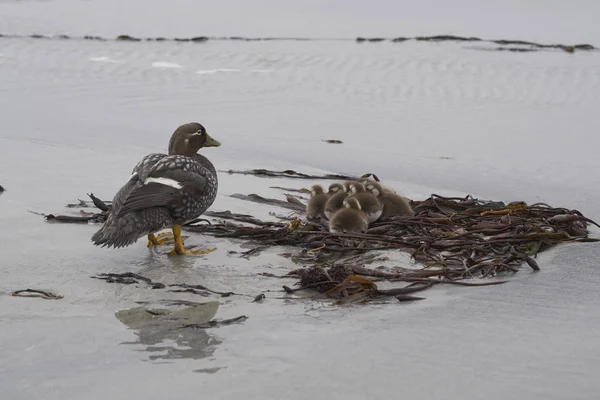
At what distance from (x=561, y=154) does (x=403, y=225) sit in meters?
3.19

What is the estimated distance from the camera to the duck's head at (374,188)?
6184 mm

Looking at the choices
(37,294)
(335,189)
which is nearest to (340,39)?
(335,189)

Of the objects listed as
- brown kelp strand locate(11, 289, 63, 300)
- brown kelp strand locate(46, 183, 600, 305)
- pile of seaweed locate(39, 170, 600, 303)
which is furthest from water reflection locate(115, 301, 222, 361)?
pile of seaweed locate(39, 170, 600, 303)

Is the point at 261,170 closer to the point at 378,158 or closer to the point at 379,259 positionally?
the point at 378,158

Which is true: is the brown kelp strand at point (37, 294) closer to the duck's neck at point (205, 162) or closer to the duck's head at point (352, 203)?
the duck's neck at point (205, 162)

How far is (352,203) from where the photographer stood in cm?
592

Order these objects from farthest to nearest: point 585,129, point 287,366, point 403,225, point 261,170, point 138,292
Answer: point 585,129, point 261,170, point 403,225, point 138,292, point 287,366

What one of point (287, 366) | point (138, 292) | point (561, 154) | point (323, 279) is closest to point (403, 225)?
point (323, 279)

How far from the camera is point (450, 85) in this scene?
38.9ft

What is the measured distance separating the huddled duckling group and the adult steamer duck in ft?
2.50

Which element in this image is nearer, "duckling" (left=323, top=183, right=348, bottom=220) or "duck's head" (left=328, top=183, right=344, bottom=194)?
"duckling" (left=323, top=183, right=348, bottom=220)

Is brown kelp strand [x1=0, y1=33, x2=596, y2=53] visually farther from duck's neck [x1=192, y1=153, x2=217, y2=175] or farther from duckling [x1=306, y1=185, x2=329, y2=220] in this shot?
duck's neck [x1=192, y1=153, x2=217, y2=175]

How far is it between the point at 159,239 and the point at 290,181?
5.88ft

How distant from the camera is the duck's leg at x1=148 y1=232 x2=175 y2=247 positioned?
5.60 meters
